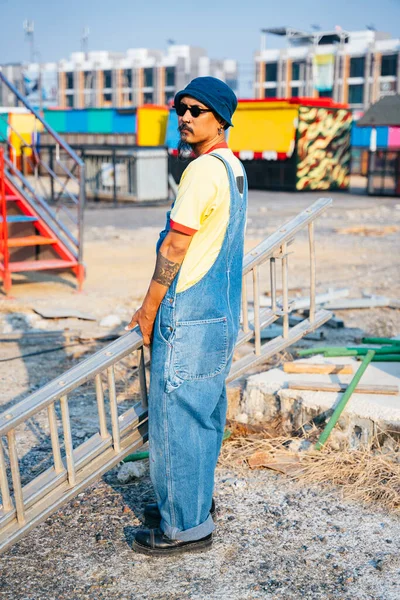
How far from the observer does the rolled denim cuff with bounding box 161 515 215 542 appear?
3092 millimetres

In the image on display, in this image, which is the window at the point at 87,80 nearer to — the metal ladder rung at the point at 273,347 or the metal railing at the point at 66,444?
the metal ladder rung at the point at 273,347

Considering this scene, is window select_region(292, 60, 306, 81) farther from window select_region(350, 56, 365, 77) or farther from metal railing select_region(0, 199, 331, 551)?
metal railing select_region(0, 199, 331, 551)

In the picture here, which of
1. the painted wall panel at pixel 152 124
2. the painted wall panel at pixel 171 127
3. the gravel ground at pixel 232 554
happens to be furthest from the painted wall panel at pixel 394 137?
the gravel ground at pixel 232 554

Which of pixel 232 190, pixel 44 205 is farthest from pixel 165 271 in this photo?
pixel 44 205

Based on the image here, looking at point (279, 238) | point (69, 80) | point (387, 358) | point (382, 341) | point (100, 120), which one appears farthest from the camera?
point (69, 80)

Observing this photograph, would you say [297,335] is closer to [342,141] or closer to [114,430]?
[114,430]

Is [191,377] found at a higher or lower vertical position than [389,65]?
lower

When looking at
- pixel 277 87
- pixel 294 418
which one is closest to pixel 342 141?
pixel 294 418

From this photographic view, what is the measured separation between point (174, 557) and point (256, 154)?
75.5ft

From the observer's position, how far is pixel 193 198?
271 centimetres

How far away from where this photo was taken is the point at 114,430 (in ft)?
10.6

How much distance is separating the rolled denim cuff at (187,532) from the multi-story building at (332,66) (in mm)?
72345

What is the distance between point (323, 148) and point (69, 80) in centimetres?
8585

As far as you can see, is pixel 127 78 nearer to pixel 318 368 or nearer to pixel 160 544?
pixel 318 368
